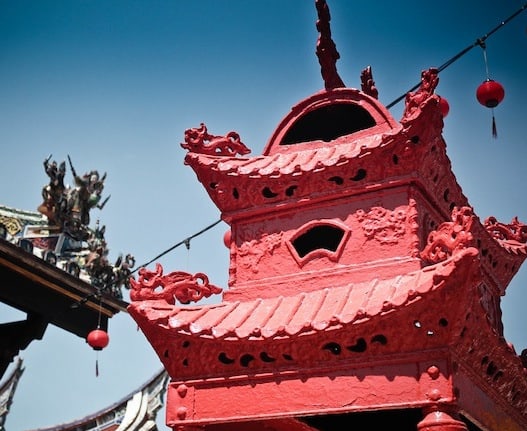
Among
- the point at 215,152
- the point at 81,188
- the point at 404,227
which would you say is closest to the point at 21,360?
the point at 81,188

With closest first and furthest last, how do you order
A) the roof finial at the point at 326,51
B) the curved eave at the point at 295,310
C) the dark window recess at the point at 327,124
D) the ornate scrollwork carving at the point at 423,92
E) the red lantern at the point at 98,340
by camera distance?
the curved eave at the point at 295,310 < the ornate scrollwork carving at the point at 423,92 < the dark window recess at the point at 327,124 < the roof finial at the point at 326,51 < the red lantern at the point at 98,340

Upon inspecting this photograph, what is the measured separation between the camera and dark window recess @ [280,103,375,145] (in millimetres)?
7211

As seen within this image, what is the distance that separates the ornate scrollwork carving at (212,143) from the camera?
22.8 feet

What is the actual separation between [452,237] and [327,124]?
261cm

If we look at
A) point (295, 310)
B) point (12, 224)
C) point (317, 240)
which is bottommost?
point (295, 310)

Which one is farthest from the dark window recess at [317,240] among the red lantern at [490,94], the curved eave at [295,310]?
the red lantern at [490,94]

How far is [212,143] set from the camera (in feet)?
23.0

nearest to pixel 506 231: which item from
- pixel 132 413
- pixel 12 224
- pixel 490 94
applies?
pixel 490 94

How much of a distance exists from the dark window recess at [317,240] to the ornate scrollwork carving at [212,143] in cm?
113

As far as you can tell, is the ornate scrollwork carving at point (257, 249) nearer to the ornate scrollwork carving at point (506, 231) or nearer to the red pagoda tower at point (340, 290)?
the red pagoda tower at point (340, 290)

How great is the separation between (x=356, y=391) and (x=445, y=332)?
0.77m

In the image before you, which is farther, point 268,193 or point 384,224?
point 268,193

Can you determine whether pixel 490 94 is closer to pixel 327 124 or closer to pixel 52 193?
pixel 327 124

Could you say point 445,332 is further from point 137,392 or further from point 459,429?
point 137,392
